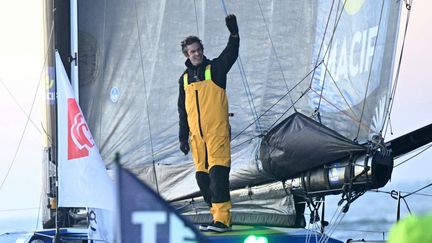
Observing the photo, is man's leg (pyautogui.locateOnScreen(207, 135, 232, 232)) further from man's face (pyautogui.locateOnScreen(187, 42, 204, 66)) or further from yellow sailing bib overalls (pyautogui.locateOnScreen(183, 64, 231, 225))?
man's face (pyautogui.locateOnScreen(187, 42, 204, 66))

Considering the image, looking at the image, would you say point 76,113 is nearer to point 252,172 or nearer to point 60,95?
point 60,95

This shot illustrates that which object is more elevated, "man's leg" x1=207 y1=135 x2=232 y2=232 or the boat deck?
"man's leg" x1=207 y1=135 x2=232 y2=232

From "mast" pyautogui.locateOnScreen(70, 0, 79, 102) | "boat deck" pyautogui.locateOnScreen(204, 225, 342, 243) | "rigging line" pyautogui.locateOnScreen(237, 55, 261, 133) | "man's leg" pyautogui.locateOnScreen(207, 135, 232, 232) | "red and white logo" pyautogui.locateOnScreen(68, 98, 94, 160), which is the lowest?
"boat deck" pyautogui.locateOnScreen(204, 225, 342, 243)

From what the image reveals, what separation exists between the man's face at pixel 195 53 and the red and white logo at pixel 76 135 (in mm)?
677

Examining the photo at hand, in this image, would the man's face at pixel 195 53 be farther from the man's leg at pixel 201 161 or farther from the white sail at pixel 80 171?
the white sail at pixel 80 171

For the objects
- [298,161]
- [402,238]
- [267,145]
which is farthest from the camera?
[267,145]

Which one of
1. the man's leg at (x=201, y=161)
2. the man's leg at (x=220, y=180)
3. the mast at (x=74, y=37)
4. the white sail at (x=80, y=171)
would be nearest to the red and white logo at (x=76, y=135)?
the white sail at (x=80, y=171)

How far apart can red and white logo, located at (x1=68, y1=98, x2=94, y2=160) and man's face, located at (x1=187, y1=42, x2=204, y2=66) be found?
26.6 inches

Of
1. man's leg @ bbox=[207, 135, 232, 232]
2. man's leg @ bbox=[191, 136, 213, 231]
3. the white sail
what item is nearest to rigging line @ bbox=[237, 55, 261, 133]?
man's leg @ bbox=[191, 136, 213, 231]

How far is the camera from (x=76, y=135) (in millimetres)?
4930

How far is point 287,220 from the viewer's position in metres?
5.31

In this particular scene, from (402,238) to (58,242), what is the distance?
146 inches

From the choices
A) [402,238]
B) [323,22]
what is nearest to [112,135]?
[323,22]

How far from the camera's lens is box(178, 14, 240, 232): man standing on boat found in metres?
4.75
